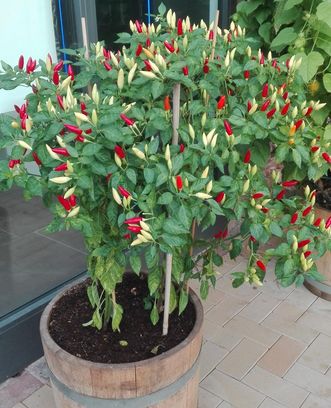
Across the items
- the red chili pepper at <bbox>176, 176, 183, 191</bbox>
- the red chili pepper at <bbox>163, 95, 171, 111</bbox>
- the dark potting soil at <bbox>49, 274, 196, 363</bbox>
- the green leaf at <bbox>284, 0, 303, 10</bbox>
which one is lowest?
the dark potting soil at <bbox>49, 274, 196, 363</bbox>

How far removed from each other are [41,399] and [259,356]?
998 mm

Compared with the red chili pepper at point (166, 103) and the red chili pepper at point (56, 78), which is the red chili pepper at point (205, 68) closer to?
the red chili pepper at point (166, 103)

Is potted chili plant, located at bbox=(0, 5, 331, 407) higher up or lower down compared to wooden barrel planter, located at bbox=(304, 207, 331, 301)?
higher up

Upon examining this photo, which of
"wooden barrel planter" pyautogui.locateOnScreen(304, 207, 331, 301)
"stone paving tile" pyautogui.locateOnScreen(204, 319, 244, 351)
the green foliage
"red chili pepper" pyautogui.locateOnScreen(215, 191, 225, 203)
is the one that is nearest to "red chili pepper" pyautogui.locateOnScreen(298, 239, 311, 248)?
"red chili pepper" pyautogui.locateOnScreen(215, 191, 225, 203)

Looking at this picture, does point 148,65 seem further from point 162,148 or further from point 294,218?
point 294,218

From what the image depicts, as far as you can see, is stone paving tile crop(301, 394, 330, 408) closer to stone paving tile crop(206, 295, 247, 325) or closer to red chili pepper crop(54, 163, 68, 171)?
stone paving tile crop(206, 295, 247, 325)

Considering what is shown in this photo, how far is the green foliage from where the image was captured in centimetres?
196

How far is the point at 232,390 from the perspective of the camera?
2.03 meters

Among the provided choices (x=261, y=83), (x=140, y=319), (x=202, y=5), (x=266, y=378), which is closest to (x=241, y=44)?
(x=261, y=83)

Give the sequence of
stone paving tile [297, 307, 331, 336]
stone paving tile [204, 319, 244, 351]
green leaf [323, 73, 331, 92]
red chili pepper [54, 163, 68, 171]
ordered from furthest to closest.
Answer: stone paving tile [297, 307, 331, 336]
stone paving tile [204, 319, 244, 351]
green leaf [323, 73, 331, 92]
red chili pepper [54, 163, 68, 171]

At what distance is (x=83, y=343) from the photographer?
1.54m

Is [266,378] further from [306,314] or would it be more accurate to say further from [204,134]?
[204,134]

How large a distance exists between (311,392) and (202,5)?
7.78ft

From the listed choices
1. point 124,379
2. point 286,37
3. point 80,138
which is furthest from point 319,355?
point 80,138
